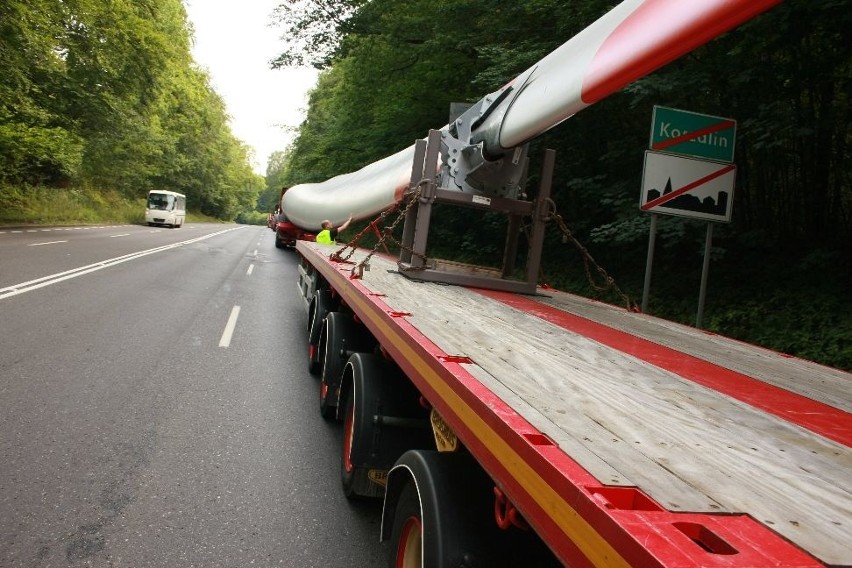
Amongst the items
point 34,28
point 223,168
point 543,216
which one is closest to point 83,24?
point 34,28

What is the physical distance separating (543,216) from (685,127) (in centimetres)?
173

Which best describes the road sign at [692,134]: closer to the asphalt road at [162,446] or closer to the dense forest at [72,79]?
the asphalt road at [162,446]

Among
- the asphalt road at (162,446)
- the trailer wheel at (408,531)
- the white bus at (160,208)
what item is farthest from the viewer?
the white bus at (160,208)

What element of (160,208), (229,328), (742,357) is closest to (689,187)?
(742,357)

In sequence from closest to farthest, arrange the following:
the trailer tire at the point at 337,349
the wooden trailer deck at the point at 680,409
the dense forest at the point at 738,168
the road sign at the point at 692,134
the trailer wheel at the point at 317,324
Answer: the wooden trailer deck at the point at 680,409 → the trailer tire at the point at 337,349 → the road sign at the point at 692,134 → the trailer wheel at the point at 317,324 → the dense forest at the point at 738,168

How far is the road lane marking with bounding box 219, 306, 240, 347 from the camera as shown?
24.8ft

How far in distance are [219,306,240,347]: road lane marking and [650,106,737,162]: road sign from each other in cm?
541

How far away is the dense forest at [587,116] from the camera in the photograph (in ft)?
24.9

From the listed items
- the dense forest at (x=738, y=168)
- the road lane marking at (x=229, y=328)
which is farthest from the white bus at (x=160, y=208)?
the road lane marking at (x=229, y=328)

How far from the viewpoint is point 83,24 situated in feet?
65.1

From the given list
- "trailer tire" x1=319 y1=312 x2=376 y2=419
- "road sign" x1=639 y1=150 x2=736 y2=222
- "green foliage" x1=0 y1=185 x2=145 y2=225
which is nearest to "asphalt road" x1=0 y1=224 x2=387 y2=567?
"trailer tire" x1=319 y1=312 x2=376 y2=419

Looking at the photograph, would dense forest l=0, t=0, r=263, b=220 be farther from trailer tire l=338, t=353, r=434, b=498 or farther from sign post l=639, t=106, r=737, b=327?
trailer tire l=338, t=353, r=434, b=498

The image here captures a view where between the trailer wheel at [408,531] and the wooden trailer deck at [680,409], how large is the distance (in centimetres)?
55

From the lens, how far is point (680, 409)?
2.16 m
